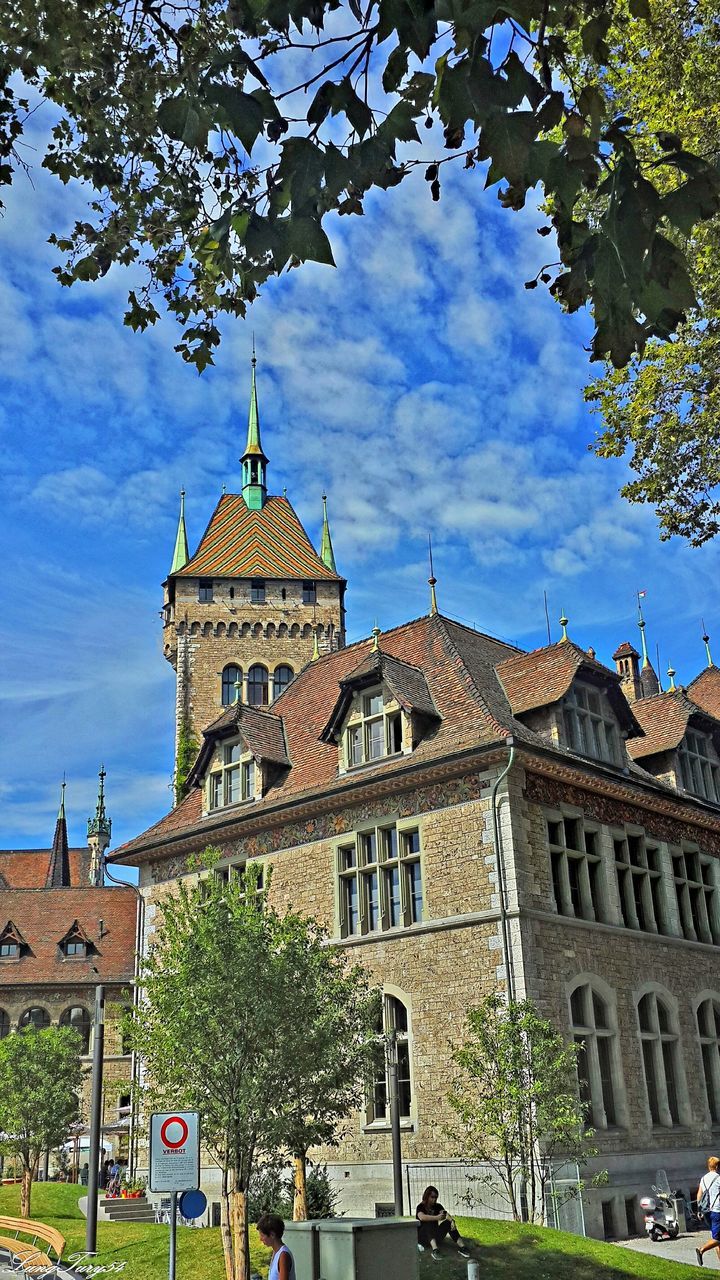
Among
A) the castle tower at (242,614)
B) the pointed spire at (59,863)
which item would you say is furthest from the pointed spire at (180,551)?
the pointed spire at (59,863)

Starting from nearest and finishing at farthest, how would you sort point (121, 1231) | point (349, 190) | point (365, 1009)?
1. point (349, 190)
2. point (365, 1009)
3. point (121, 1231)

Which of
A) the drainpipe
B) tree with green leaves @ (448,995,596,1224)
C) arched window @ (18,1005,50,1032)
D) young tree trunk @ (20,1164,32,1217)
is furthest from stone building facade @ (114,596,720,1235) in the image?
arched window @ (18,1005,50,1032)

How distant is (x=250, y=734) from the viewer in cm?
3044

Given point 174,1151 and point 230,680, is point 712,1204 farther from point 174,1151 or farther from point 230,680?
point 230,680

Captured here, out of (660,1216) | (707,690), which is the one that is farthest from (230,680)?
(660,1216)

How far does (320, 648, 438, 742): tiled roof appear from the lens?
26.4 m

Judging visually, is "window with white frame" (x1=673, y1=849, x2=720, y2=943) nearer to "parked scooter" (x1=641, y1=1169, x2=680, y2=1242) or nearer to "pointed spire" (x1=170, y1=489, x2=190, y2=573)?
"parked scooter" (x1=641, y1=1169, x2=680, y2=1242)

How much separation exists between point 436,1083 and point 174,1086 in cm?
690

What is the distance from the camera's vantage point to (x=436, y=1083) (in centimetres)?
2330

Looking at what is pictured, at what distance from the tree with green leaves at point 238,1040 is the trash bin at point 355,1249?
4.19m

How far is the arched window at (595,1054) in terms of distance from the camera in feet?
77.0

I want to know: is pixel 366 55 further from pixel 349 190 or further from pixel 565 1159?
pixel 565 1159

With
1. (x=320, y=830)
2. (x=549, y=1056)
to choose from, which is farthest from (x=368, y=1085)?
(x=320, y=830)

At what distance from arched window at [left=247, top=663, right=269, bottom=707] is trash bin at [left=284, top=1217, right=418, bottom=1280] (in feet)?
173
